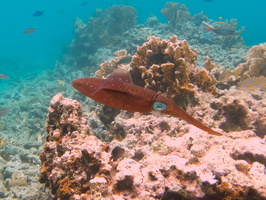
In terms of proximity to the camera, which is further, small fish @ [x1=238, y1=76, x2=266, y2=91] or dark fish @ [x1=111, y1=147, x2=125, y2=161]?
small fish @ [x1=238, y1=76, x2=266, y2=91]

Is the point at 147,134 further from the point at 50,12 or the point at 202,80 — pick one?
the point at 50,12

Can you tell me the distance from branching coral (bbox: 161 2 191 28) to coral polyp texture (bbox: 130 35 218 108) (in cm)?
1708

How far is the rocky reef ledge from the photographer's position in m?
1.56

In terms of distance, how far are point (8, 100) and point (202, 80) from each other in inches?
663

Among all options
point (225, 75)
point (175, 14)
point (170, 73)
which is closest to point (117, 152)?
point (170, 73)

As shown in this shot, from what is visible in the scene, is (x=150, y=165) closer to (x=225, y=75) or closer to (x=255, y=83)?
(x=255, y=83)

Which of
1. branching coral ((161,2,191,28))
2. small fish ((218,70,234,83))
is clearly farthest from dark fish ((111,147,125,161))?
branching coral ((161,2,191,28))

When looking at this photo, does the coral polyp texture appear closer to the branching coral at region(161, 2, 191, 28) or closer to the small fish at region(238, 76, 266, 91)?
the small fish at region(238, 76, 266, 91)

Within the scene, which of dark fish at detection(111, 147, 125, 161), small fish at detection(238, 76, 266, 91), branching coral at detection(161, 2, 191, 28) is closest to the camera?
dark fish at detection(111, 147, 125, 161)

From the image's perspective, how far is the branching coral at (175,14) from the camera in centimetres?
1984

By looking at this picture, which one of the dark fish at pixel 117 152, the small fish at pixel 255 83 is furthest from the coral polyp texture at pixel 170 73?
the dark fish at pixel 117 152

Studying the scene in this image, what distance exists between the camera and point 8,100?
14.8m

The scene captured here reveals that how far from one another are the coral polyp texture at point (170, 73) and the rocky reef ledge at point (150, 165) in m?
0.97

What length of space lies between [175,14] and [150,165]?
74.0 feet
